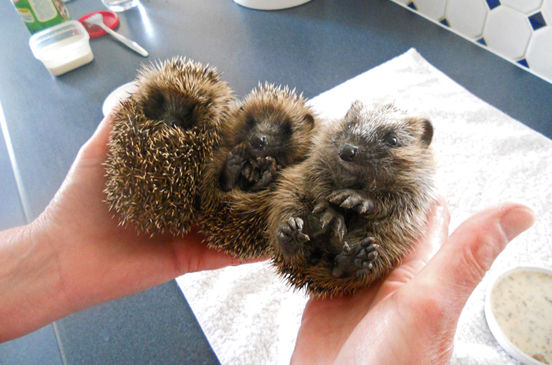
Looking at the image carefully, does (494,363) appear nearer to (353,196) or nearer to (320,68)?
(353,196)

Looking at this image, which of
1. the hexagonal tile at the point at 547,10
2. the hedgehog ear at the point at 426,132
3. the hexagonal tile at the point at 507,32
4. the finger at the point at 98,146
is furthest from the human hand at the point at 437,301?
the hexagonal tile at the point at 507,32

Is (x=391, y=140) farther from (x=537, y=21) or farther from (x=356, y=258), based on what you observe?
(x=537, y=21)

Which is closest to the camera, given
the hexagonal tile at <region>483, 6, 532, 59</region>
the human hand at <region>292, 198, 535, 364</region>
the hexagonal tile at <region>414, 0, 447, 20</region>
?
the human hand at <region>292, 198, 535, 364</region>

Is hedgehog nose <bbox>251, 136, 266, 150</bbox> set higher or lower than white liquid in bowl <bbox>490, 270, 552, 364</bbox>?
higher

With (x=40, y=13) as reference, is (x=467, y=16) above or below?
below

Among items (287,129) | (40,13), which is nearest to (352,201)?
(287,129)

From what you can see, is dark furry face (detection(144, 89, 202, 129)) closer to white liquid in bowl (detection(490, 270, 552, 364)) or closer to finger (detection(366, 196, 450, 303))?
finger (detection(366, 196, 450, 303))

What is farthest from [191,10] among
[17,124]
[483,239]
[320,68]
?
[483,239]

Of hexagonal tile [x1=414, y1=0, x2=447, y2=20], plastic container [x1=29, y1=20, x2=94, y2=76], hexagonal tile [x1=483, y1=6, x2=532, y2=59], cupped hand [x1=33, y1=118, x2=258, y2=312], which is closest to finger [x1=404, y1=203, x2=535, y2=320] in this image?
cupped hand [x1=33, y1=118, x2=258, y2=312]
